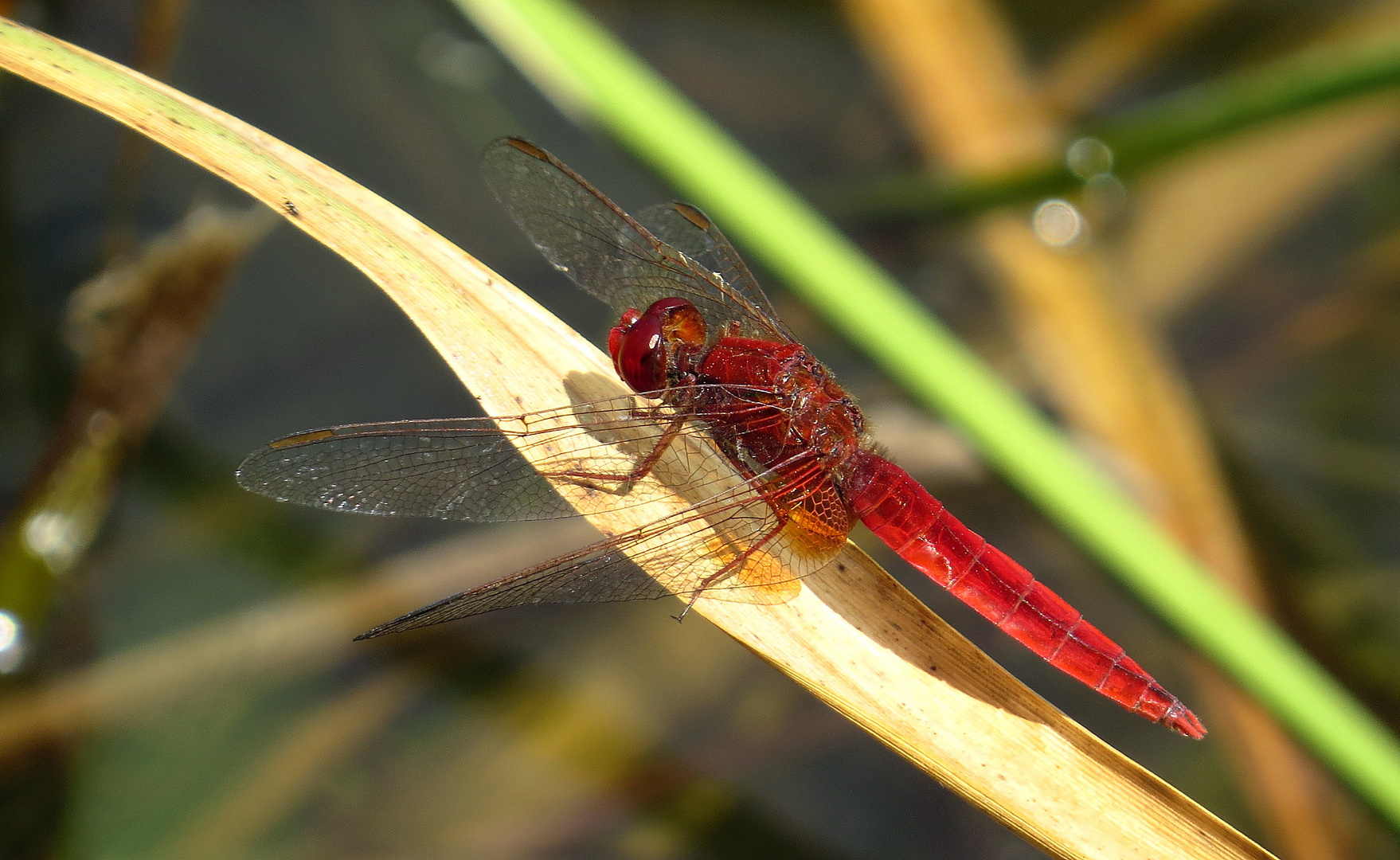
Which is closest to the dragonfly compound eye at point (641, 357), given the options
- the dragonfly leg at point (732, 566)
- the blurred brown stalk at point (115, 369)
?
the dragonfly leg at point (732, 566)

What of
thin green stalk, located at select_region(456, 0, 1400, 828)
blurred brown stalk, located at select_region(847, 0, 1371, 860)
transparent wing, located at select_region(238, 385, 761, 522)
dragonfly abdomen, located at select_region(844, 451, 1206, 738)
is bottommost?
transparent wing, located at select_region(238, 385, 761, 522)

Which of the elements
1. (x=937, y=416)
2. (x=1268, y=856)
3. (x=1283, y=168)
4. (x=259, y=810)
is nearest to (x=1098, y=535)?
(x=937, y=416)

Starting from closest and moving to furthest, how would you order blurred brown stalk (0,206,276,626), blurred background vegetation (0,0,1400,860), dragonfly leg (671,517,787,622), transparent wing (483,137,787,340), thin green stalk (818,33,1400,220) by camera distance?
dragonfly leg (671,517,787,622) < thin green stalk (818,33,1400,220) < transparent wing (483,137,787,340) < blurred brown stalk (0,206,276,626) < blurred background vegetation (0,0,1400,860)

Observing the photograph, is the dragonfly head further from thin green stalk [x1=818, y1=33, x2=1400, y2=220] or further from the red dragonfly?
thin green stalk [x1=818, y1=33, x2=1400, y2=220]

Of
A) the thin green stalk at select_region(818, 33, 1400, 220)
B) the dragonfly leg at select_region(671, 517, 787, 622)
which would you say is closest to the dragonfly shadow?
the dragonfly leg at select_region(671, 517, 787, 622)

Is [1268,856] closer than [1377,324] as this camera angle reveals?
Yes

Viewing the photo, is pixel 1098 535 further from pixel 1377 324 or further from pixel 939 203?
pixel 1377 324

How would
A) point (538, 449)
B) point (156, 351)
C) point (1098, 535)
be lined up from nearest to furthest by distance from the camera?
point (1098, 535)
point (538, 449)
point (156, 351)
